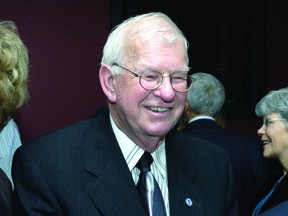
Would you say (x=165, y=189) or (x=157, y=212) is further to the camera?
(x=165, y=189)

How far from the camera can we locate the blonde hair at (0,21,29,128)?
1.55 m

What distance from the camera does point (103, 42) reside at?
434 cm

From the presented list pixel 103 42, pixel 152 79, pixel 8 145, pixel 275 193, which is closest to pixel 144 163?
pixel 152 79

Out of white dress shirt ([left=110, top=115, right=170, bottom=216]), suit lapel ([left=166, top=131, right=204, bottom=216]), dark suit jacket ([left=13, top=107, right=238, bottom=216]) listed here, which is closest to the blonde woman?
dark suit jacket ([left=13, top=107, right=238, bottom=216])

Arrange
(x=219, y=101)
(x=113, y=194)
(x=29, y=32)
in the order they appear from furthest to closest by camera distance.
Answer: (x=29, y=32) → (x=219, y=101) → (x=113, y=194)

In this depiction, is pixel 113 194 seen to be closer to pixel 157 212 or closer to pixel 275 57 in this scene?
pixel 157 212

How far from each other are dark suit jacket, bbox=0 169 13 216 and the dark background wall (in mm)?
2663

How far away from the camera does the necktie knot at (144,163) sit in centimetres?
172

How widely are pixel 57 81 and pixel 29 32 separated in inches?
18.8

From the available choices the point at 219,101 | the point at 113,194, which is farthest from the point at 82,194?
the point at 219,101

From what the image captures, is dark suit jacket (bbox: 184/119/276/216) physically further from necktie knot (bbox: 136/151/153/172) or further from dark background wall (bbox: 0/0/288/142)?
dark background wall (bbox: 0/0/288/142)

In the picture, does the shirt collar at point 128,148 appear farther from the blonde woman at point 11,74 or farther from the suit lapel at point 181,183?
the blonde woman at point 11,74

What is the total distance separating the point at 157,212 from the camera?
1670 mm

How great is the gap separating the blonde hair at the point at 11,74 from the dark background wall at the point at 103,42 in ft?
8.47
